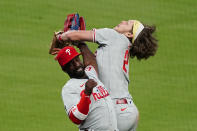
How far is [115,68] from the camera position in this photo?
6570 millimetres

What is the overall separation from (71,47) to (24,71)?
16.8 feet

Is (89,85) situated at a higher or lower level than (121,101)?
higher

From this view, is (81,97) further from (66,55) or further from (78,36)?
(78,36)

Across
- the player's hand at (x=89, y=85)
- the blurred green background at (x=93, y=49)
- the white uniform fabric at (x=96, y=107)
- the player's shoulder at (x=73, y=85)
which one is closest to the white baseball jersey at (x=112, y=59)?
the white uniform fabric at (x=96, y=107)

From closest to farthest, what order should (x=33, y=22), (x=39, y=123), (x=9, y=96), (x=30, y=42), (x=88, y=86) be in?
(x=88, y=86)
(x=39, y=123)
(x=9, y=96)
(x=30, y=42)
(x=33, y=22)

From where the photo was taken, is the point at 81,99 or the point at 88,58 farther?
the point at 88,58

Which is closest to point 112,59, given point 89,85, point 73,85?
point 73,85

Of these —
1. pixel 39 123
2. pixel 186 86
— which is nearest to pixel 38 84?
pixel 39 123

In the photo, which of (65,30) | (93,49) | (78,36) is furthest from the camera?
(93,49)

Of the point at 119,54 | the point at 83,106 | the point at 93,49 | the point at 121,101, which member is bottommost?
the point at 93,49

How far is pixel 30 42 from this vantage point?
12531 mm

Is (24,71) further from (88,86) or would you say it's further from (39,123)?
(88,86)

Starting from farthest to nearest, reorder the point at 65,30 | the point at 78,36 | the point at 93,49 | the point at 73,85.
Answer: the point at 93,49 < the point at 65,30 < the point at 78,36 < the point at 73,85

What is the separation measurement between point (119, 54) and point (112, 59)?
0.09 meters
